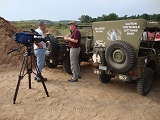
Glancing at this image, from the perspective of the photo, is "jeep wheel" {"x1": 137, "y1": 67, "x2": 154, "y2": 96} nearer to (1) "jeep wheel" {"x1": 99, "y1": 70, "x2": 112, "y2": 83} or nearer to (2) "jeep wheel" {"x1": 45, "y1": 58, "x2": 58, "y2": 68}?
(1) "jeep wheel" {"x1": 99, "y1": 70, "x2": 112, "y2": 83}

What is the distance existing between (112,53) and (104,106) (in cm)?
146

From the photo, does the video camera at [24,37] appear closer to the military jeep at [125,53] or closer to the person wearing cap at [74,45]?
the person wearing cap at [74,45]

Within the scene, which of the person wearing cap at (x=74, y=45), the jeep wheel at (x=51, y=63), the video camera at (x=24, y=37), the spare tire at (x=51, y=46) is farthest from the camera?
the jeep wheel at (x=51, y=63)

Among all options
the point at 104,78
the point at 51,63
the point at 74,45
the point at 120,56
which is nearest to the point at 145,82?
the point at 120,56

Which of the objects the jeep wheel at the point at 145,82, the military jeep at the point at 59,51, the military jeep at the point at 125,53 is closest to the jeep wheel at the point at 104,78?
the military jeep at the point at 125,53

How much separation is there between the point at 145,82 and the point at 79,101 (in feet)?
6.26

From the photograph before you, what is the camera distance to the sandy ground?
204 inches

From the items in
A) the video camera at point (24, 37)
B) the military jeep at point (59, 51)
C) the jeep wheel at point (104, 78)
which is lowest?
the jeep wheel at point (104, 78)

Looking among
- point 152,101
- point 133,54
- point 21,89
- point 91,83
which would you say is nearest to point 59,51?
point 91,83

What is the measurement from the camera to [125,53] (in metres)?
6.12

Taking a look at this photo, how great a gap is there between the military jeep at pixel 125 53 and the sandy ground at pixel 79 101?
1.67ft

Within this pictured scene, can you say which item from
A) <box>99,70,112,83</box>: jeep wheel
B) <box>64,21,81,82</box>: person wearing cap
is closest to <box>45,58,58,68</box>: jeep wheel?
<box>64,21,81,82</box>: person wearing cap

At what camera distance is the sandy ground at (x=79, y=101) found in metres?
5.18

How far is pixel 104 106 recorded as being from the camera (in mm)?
5723
